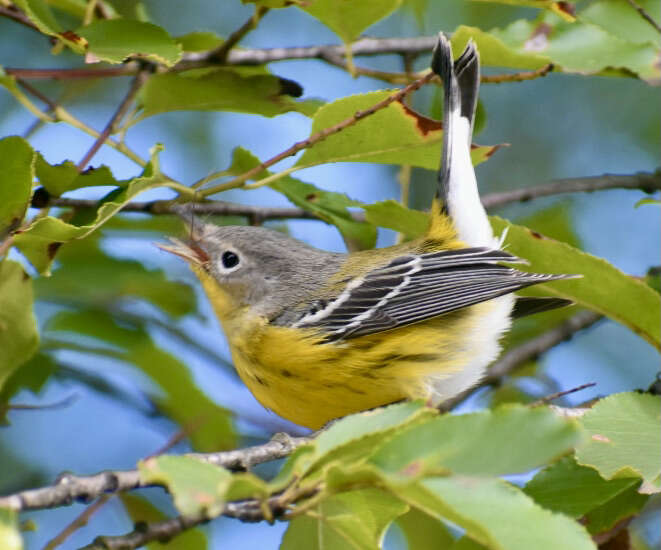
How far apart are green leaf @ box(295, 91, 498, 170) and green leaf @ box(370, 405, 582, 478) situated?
1240 millimetres

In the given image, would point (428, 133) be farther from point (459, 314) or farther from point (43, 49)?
point (43, 49)

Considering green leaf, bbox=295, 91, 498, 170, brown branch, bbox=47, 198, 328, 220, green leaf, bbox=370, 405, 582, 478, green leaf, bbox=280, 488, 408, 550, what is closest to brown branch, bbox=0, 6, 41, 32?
brown branch, bbox=47, 198, 328, 220

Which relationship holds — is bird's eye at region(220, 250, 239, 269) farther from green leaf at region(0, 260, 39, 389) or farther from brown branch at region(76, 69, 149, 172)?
green leaf at region(0, 260, 39, 389)

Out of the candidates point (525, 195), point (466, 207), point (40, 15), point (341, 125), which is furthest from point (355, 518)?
point (525, 195)

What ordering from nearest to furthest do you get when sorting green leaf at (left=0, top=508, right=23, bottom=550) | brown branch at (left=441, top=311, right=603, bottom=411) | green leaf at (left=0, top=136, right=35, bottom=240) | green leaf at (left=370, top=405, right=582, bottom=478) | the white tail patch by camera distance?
green leaf at (left=0, top=508, right=23, bottom=550)
green leaf at (left=370, top=405, right=582, bottom=478)
green leaf at (left=0, top=136, right=35, bottom=240)
the white tail patch
brown branch at (left=441, top=311, right=603, bottom=411)

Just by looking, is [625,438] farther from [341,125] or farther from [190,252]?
[190,252]

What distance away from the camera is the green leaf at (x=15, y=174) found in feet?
7.68

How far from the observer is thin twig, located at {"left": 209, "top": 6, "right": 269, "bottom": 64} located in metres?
2.86

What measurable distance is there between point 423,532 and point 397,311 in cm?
75

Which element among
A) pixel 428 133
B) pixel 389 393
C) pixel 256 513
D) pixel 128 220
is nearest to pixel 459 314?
pixel 389 393

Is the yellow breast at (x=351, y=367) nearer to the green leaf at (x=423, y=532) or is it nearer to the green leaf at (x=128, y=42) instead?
the green leaf at (x=423, y=532)

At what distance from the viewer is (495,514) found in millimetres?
1458

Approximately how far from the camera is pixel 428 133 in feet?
8.93

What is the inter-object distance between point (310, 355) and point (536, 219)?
1.55 meters
